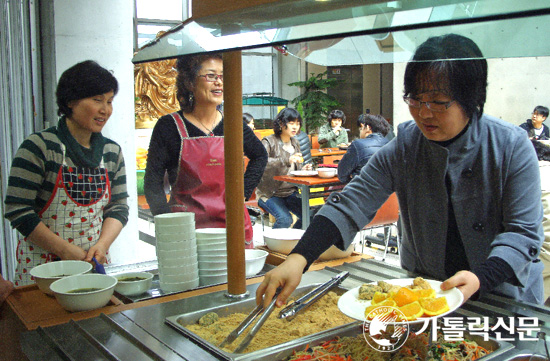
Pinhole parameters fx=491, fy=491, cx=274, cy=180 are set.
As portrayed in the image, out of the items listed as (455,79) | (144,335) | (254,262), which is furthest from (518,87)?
(144,335)

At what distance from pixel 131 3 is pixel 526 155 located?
3.15 metres

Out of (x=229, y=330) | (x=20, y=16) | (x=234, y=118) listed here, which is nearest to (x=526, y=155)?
(x=234, y=118)

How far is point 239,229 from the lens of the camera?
138 cm

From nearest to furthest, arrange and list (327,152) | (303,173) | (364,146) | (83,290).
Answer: (83,290) → (364,146) → (303,173) → (327,152)

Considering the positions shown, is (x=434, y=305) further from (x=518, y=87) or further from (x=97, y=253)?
(x=518, y=87)

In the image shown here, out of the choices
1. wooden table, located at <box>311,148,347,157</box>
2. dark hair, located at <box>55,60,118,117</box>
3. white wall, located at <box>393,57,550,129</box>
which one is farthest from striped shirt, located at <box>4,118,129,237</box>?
white wall, located at <box>393,57,550,129</box>

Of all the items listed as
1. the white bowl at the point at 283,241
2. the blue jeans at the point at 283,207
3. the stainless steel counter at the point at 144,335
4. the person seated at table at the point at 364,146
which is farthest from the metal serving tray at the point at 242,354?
the blue jeans at the point at 283,207

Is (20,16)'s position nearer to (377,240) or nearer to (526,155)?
(526,155)

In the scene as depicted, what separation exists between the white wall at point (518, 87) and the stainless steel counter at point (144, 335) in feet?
26.3

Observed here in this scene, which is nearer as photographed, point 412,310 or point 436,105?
point 412,310

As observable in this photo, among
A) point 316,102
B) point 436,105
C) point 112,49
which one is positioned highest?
point 316,102

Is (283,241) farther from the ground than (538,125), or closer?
closer

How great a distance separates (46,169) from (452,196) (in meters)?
1.52

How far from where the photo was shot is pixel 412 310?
1.03m
